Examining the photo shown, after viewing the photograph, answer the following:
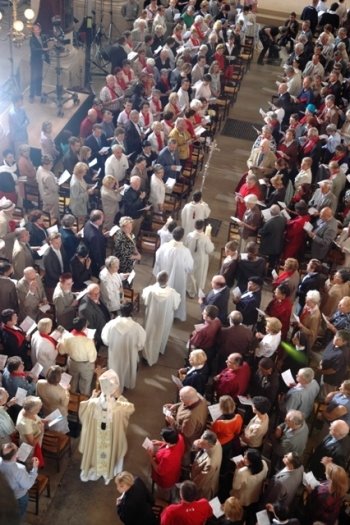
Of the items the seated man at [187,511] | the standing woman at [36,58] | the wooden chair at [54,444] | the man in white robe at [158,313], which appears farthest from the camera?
the standing woman at [36,58]

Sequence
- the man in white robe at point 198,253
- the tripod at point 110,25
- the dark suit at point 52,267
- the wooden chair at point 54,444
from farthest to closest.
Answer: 1. the tripod at point 110,25
2. the man in white robe at point 198,253
3. the dark suit at point 52,267
4. the wooden chair at point 54,444

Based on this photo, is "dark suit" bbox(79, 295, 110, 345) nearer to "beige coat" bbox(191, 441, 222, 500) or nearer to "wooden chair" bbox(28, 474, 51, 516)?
"wooden chair" bbox(28, 474, 51, 516)

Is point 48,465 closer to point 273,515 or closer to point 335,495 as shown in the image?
point 273,515

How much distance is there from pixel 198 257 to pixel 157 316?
146cm

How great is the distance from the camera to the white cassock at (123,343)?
827cm

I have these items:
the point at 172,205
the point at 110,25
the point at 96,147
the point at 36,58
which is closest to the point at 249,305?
the point at 172,205

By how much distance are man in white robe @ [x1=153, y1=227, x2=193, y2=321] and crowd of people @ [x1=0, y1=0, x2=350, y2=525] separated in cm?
2

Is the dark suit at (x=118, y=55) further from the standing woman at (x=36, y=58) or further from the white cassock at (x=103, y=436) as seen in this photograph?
the white cassock at (x=103, y=436)

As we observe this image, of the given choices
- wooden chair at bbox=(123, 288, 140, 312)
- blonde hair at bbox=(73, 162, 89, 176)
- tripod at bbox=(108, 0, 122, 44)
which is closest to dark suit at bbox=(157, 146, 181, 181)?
blonde hair at bbox=(73, 162, 89, 176)

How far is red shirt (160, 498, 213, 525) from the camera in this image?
6.22 m

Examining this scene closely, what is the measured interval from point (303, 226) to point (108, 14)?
10.7 meters

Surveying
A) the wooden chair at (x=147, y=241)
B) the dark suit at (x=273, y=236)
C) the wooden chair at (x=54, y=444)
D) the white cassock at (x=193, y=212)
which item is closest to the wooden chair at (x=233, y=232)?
the dark suit at (x=273, y=236)

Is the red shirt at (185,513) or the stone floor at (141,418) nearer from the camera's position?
the red shirt at (185,513)

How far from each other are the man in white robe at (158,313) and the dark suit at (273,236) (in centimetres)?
223
